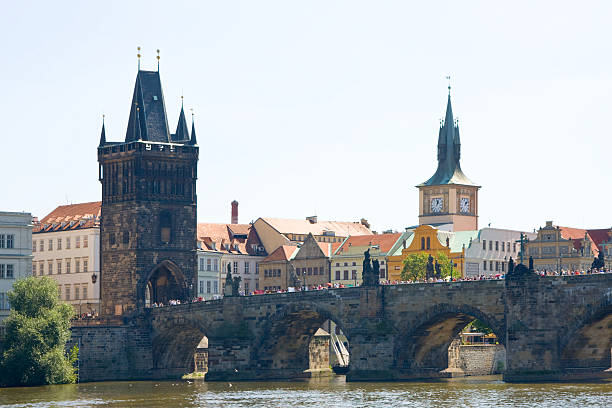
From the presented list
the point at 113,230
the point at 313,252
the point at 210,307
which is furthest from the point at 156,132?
the point at 313,252

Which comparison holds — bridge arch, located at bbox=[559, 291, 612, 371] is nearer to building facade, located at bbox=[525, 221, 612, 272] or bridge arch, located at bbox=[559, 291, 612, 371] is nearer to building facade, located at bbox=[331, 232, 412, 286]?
building facade, located at bbox=[525, 221, 612, 272]

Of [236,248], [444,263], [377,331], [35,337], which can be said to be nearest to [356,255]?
[236,248]

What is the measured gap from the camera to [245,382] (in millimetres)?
127750

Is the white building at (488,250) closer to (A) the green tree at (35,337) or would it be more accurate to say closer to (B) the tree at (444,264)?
(B) the tree at (444,264)

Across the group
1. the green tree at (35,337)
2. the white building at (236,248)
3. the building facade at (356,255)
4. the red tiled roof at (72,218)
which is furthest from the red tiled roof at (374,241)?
the green tree at (35,337)

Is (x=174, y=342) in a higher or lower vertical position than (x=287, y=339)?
lower

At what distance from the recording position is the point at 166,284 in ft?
493

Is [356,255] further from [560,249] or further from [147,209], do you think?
[147,209]

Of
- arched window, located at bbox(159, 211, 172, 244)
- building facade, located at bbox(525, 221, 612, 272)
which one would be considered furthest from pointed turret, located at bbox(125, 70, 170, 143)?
building facade, located at bbox(525, 221, 612, 272)

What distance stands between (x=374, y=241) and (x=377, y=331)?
6837cm

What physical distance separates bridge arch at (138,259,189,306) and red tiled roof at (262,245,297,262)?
37594mm

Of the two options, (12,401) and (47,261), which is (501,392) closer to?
(12,401)

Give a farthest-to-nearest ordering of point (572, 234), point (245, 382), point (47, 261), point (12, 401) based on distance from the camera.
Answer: point (572, 234)
point (47, 261)
point (245, 382)
point (12, 401)

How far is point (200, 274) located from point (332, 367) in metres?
36.6
